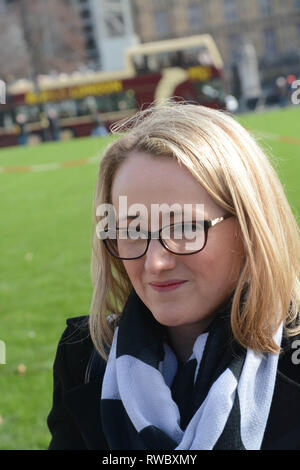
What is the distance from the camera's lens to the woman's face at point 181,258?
1.73 meters

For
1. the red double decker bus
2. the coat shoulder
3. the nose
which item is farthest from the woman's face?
the red double decker bus

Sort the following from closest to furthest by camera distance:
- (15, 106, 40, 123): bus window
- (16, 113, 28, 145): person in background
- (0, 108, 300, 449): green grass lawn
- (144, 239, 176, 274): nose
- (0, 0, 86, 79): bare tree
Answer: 1. (144, 239, 176, 274): nose
2. (0, 108, 300, 449): green grass lawn
3. (16, 113, 28, 145): person in background
4. (15, 106, 40, 123): bus window
5. (0, 0, 86, 79): bare tree

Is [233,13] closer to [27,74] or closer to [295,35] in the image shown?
[295,35]

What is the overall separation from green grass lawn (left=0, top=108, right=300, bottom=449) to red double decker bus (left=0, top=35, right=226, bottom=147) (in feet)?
65.4

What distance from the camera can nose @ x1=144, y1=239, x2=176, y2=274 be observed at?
1.75 m

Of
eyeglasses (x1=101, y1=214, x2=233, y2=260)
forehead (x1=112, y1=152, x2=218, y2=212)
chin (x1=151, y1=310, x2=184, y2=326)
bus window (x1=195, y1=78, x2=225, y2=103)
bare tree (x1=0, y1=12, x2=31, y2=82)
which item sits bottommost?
chin (x1=151, y1=310, x2=184, y2=326)

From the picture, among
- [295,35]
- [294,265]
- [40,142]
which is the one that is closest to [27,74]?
[40,142]

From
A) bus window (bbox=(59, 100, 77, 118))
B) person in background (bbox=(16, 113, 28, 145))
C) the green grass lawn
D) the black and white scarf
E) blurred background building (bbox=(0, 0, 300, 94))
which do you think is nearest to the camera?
the black and white scarf

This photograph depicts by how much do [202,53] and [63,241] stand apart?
29.3 meters

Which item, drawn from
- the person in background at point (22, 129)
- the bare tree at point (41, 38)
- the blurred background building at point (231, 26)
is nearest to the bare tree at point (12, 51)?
the bare tree at point (41, 38)

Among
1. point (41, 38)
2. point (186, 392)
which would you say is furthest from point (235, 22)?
point (186, 392)

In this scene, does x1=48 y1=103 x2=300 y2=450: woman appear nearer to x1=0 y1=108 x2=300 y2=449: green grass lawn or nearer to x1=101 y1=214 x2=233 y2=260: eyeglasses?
x1=101 y1=214 x2=233 y2=260: eyeglasses
